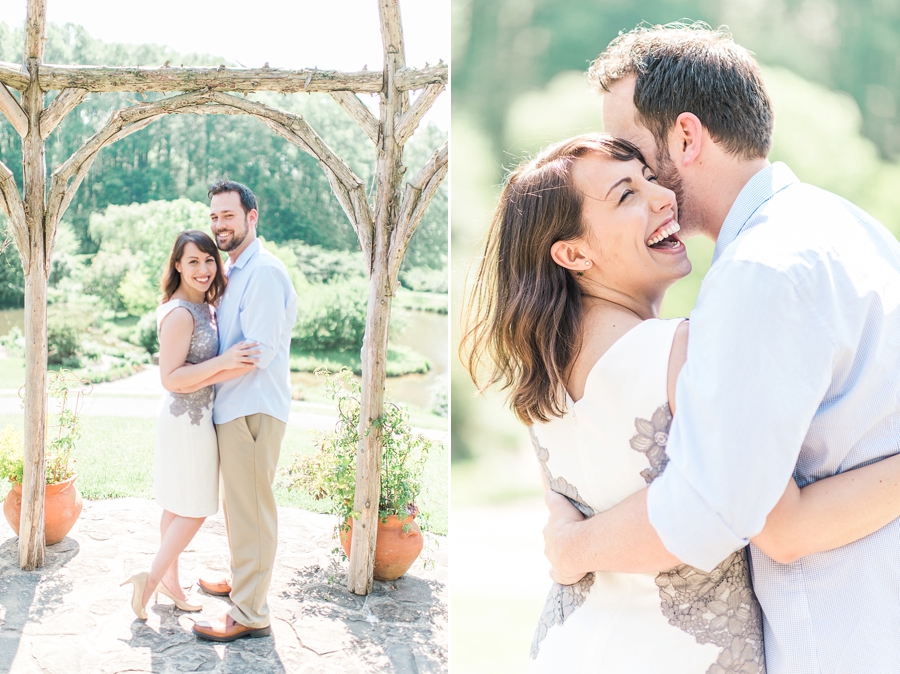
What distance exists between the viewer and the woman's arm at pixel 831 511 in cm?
80

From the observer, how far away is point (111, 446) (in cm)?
676

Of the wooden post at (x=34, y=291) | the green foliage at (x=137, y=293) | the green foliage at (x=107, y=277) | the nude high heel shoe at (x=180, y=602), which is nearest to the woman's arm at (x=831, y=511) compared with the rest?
the nude high heel shoe at (x=180, y=602)

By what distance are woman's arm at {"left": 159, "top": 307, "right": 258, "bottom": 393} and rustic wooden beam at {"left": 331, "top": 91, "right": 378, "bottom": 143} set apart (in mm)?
1085

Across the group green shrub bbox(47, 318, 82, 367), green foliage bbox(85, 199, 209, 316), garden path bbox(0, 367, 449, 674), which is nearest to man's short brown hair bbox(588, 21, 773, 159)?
garden path bbox(0, 367, 449, 674)

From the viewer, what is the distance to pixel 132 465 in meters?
6.17

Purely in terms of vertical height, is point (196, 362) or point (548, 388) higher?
point (548, 388)

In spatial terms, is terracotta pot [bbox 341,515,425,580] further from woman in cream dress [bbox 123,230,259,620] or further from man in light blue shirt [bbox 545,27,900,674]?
man in light blue shirt [bbox 545,27,900,674]

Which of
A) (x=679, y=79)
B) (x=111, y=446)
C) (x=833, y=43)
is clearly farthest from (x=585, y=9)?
(x=679, y=79)

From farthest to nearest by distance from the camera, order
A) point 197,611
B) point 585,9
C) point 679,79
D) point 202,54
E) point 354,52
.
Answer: point 202,54
point 354,52
point 585,9
point 197,611
point 679,79

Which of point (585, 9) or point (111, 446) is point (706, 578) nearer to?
point (111, 446)

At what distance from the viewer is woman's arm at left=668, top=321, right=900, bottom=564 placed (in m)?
0.80

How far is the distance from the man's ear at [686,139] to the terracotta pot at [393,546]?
2.72 m

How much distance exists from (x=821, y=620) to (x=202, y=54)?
16512mm

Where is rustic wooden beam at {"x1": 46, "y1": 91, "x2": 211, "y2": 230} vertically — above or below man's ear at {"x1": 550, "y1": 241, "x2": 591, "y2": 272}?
above
